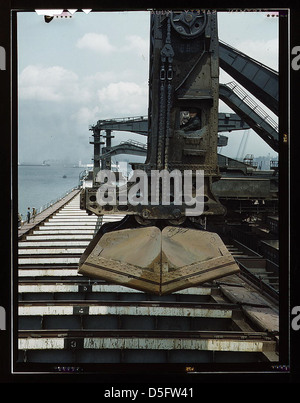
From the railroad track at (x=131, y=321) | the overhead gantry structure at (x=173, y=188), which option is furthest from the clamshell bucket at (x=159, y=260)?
the railroad track at (x=131, y=321)

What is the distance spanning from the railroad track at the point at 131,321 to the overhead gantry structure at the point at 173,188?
7.31 ft

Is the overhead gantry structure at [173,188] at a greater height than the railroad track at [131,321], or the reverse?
the overhead gantry structure at [173,188]

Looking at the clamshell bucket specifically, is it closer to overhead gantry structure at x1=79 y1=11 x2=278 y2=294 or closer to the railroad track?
overhead gantry structure at x1=79 y1=11 x2=278 y2=294

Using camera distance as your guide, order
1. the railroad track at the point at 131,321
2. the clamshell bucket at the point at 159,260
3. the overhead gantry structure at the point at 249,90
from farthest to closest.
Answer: the overhead gantry structure at the point at 249,90 → the railroad track at the point at 131,321 → the clamshell bucket at the point at 159,260

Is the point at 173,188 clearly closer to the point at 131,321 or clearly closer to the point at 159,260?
the point at 159,260

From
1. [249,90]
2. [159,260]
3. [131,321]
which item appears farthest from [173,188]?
[249,90]

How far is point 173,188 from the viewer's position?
5.35 meters

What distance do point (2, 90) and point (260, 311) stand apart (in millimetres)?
6666

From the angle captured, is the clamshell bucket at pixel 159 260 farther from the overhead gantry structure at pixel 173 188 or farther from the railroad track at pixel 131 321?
the railroad track at pixel 131 321

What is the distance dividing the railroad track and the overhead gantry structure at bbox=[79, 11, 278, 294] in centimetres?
223

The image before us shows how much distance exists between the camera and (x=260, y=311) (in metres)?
7.44

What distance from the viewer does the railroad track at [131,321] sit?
627cm

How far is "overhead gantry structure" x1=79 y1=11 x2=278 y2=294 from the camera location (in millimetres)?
4449
